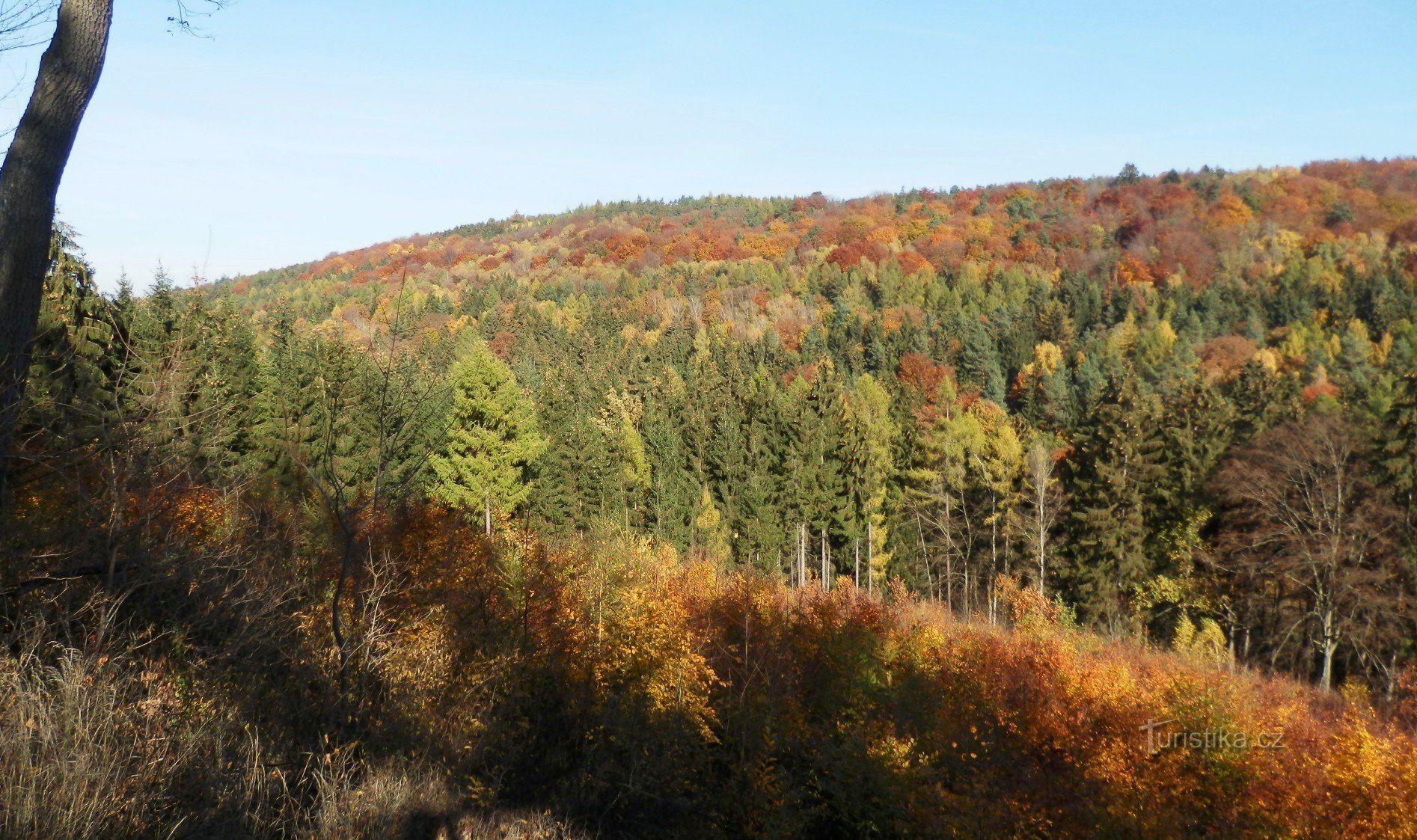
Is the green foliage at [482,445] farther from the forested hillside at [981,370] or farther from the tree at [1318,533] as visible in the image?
the tree at [1318,533]

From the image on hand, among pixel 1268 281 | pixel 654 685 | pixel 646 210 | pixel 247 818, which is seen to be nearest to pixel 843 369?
pixel 1268 281

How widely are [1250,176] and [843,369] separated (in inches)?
3644

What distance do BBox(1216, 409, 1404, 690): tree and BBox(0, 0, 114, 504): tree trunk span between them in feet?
108

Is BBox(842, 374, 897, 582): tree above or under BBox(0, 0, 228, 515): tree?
under

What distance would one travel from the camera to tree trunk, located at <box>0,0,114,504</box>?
482 cm

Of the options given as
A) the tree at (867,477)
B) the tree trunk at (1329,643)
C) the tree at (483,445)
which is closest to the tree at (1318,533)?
the tree trunk at (1329,643)

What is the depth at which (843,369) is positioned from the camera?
89562 millimetres

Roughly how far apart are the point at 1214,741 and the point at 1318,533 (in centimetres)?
1401

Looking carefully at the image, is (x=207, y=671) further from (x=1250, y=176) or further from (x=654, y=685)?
(x=1250, y=176)

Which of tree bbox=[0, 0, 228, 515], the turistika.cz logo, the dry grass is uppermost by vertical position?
tree bbox=[0, 0, 228, 515]

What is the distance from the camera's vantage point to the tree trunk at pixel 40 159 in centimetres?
482

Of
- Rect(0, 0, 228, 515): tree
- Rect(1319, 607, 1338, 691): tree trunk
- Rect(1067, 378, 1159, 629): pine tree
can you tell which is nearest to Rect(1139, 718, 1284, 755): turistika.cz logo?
Rect(1319, 607, 1338, 691): tree trunk

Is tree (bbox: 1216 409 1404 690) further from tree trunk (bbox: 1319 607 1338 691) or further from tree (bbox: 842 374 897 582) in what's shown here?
tree (bbox: 842 374 897 582)

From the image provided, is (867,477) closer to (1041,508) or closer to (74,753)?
(1041,508)
